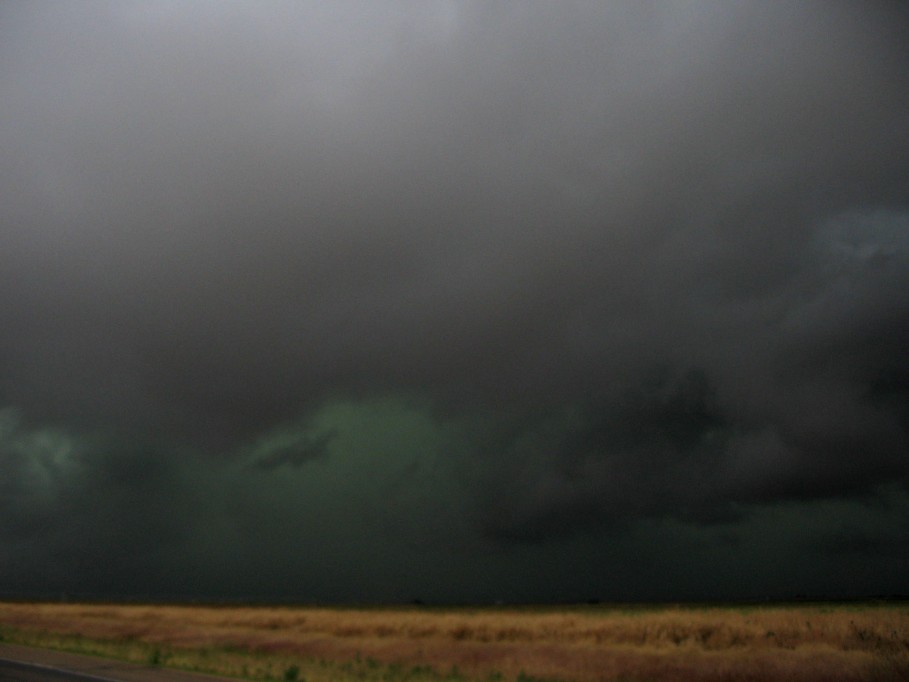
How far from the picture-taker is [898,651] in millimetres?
35375

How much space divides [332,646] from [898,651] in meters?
36.3

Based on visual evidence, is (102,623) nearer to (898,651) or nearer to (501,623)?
(501,623)

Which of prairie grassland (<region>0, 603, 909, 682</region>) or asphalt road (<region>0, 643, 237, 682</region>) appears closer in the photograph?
asphalt road (<region>0, 643, 237, 682</region>)

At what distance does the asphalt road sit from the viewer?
25.2m

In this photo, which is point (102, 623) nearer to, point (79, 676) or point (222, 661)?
point (222, 661)

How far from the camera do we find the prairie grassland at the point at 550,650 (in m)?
33.1

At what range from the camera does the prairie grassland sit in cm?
3306

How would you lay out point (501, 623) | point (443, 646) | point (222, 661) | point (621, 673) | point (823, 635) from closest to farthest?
point (621, 673)
point (222, 661)
point (823, 635)
point (443, 646)
point (501, 623)

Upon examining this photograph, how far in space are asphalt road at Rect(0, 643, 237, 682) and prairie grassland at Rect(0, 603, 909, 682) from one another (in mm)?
Answer: 2725

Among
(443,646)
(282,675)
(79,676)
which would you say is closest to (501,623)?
(443,646)

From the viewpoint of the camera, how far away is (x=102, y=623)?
7875 cm

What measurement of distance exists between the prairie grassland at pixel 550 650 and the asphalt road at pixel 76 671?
2725 millimetres

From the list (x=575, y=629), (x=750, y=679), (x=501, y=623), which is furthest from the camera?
(x=501, y=623)

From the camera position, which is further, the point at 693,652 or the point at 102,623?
the point at 102,623
